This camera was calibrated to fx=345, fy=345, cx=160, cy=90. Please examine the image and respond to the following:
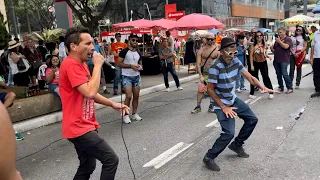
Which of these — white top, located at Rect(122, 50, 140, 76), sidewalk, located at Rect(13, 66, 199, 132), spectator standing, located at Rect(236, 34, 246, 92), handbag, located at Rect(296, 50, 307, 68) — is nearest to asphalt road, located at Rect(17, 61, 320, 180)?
sidewalk, located at Rect(13, 66, 199, 132)

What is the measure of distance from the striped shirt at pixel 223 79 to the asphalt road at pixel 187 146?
0.87 meters

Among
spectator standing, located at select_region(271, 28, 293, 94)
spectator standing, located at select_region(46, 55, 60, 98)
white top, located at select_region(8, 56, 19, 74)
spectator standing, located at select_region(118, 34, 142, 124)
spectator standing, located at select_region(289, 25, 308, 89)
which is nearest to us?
spectator standing, located at select_region(118, 34, 142, 124)

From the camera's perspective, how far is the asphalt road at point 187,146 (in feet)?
13.9

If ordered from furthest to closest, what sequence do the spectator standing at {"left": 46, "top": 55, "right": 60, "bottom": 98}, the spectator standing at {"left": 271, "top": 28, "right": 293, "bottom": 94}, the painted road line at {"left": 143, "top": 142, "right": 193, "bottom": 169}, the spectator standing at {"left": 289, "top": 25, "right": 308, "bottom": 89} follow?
1. the spectator standing at {"left": 289, "top": 25, "right": 308, "bottom": 89}
2. the spectator standing at {"left": 271, "top": 28, "right": 293, "bottom": 94}
3. the spectator standing at {"left": 46, "top": 55, "right": 60, "bottom": 98}
4. the painted road line at {"left": 143, "top": 142, "right": 193, "bottom": 169}

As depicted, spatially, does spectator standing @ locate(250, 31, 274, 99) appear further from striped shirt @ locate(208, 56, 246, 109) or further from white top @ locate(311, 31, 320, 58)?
striped shirt @ locate(208, 56, 246, 109)

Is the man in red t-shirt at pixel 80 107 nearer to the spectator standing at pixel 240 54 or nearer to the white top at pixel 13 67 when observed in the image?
the spectator standing at pixel 240 54

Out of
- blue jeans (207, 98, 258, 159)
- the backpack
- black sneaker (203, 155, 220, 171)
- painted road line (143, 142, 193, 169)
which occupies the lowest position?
painted road line (143, 142, 193, 169)

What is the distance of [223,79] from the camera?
168 inches

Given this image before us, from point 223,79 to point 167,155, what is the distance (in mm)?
1414

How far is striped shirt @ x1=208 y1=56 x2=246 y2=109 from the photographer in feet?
14.0

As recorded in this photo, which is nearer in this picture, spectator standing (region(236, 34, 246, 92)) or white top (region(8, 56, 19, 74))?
white top (region(8, 56, 19, 74))

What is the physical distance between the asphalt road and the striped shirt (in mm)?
867

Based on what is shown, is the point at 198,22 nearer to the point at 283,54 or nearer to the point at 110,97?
the point at 283,54

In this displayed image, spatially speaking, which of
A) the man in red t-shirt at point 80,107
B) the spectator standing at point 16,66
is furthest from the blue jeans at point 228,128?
the spectator standing at point 16,66
